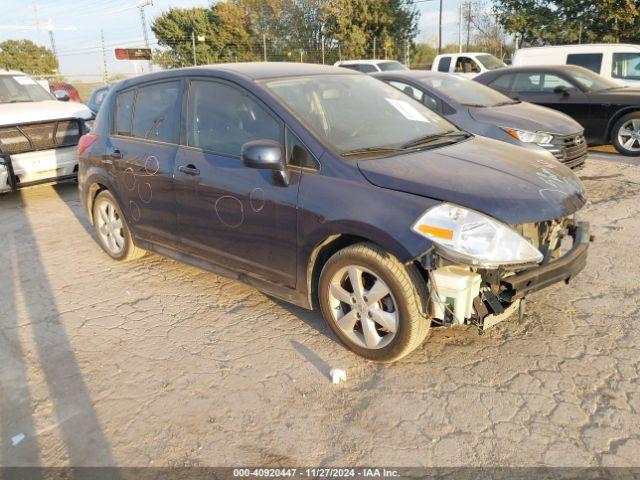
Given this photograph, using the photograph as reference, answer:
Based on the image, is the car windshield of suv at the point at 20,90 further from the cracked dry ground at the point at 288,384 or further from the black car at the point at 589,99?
the black car at the point at 589,99

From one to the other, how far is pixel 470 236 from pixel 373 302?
69 centimetres

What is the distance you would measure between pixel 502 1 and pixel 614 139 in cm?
2486

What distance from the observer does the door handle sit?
387cm

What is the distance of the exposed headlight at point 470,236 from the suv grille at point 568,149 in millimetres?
4383

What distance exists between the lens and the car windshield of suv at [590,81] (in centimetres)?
911

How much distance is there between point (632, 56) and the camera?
11094 mm

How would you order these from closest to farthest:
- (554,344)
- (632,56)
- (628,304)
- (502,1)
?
1. (554,344)
2. (628,304)
3. (632,56)
4. (502,1)

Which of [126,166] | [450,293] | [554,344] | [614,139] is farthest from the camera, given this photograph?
[614,139]

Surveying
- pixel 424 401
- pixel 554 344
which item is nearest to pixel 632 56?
pixel 554 344

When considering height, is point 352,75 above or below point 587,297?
above

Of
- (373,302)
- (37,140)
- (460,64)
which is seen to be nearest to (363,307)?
(373,302)

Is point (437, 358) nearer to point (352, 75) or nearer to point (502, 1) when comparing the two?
point (352, 75)

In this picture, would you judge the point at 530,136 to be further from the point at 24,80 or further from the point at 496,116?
the point at 24,80

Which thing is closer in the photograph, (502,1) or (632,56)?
(632,56)
